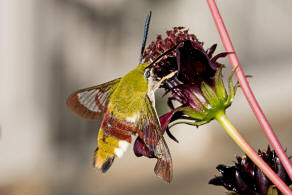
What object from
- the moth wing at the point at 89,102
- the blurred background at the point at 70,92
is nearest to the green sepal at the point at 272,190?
the moth wing at the point at 89,102

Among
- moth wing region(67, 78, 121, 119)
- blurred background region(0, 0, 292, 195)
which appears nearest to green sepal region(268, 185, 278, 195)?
moth wing region(67, 78, 121, 119)

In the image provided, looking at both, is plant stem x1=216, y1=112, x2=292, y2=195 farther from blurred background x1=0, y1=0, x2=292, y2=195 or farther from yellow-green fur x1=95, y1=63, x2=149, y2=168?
blurred background x1=0, y1=0, x2=292, y2=195

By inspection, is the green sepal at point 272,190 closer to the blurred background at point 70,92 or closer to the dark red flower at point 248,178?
the dark red flower at point 248,178

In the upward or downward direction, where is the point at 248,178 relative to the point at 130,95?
downward

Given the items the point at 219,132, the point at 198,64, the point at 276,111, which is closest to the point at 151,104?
the point at 198,64

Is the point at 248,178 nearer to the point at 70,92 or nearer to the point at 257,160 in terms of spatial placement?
the point at 257,160

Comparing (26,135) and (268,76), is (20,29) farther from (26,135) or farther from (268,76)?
(268,76)

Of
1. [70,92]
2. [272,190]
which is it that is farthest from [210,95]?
[70,92]
